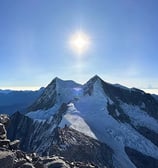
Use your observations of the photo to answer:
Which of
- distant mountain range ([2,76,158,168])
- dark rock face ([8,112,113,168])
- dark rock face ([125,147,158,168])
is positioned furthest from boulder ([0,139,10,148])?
dark rock face ([125,147,158,168])

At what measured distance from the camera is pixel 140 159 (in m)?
156

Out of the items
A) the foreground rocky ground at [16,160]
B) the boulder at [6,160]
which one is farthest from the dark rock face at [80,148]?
the boulder at [6,160]

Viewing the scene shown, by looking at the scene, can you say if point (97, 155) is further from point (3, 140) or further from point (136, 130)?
point (3, 140)

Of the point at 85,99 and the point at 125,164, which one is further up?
the point at 85,99

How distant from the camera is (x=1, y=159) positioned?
104 ft

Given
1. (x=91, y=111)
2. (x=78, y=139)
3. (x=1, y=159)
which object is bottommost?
(x=1, y=159)

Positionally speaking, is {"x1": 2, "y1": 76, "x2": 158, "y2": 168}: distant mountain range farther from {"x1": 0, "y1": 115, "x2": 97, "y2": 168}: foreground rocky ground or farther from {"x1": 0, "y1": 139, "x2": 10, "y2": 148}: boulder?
{"x1": 0, "y1": 139, "x2": 10, "y2": 148}: boulder

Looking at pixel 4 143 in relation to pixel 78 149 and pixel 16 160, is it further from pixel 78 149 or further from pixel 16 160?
pixel 78 149

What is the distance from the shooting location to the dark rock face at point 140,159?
153000mm

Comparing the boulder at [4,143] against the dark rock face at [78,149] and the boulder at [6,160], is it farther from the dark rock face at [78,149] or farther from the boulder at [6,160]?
the dark rock face at [78,149]

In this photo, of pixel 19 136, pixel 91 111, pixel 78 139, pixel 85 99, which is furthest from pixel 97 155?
pixel 19 136

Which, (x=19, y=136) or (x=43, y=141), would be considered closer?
(x=43, y=141)

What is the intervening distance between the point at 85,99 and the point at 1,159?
163969 mm

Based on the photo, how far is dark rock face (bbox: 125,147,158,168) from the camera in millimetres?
153000
